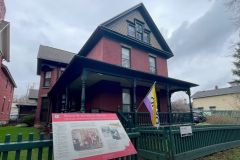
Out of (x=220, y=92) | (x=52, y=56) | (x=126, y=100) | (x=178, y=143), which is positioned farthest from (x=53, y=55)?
(x=220, y=92)

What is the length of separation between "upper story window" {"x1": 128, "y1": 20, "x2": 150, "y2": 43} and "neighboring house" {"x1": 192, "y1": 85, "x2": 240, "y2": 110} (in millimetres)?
31805

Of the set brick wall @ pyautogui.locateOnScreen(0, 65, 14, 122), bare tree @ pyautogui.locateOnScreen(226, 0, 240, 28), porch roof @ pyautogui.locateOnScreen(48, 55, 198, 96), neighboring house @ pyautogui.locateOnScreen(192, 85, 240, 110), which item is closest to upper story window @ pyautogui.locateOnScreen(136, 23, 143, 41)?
porch roof @ pyautogui.locateOnScreen(48, 55, 198, 96)

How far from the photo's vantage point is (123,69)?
987 cm

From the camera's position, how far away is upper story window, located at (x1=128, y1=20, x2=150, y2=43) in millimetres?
15742

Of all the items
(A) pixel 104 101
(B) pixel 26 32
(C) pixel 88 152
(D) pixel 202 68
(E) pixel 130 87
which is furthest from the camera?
(D) pixel 202 68

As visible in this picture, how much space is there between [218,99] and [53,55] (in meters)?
39.5

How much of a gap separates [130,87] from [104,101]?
8.73 feet

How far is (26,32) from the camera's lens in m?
38.8

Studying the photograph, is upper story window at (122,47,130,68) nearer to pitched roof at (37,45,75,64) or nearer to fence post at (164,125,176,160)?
fence post at (164,125,176,160)

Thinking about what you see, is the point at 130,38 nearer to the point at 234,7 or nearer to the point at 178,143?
the point at 234,7

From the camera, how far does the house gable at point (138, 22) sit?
14.4 metres

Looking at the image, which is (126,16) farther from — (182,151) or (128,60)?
(182,151)

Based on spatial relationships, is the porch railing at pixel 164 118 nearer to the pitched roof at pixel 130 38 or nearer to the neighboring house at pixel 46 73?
the pitched roof at pixel 130 38

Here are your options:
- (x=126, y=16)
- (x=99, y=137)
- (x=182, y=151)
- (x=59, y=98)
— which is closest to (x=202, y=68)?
(x=126, y=16)
